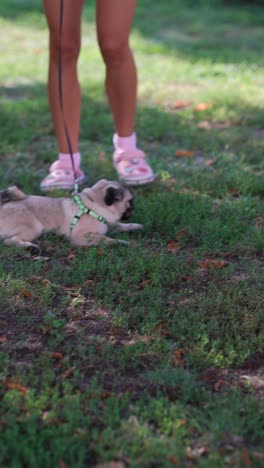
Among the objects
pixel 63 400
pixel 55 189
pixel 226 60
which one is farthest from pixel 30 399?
pixel 226 60

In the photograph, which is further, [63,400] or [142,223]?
[142,223]

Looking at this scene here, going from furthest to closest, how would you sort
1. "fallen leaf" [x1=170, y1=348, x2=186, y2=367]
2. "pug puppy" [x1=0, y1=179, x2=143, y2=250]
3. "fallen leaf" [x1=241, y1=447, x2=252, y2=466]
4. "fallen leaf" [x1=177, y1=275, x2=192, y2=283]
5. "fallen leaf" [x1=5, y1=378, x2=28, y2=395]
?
1. "pug puppy" [x1=0, y1=179, x2=143, y2=250]
2. "fallen leaf" [x1=177, y1=275, x2=192, y2=283]
3. "fallen leaf" [x1=170, y1=348, x2=186, y2=367]
4. "fallen leaf" [x1=5, y1=378, x2=28, y2=395]
5. "fallen leaf" [x1=241, y1=447, x2=252, y2=466]

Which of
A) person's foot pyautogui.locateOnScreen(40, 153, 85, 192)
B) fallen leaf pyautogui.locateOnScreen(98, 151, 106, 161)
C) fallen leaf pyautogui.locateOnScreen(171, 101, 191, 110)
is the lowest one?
fallen leaf pyautogui.locateOnScreen(171, 101, 191, 110)

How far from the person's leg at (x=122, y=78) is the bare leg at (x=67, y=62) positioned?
0.15 metres

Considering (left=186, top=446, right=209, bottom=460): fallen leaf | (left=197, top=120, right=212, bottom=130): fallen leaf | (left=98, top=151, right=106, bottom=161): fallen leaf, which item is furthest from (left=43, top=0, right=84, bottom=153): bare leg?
(left=186, top=446, right=209, bottom=460): fallen leaf

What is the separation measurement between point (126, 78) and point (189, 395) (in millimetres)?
2680

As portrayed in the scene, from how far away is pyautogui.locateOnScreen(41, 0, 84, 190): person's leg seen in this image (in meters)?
4.38

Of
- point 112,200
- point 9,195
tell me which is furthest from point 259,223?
point 9,195

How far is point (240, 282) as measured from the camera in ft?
11.7

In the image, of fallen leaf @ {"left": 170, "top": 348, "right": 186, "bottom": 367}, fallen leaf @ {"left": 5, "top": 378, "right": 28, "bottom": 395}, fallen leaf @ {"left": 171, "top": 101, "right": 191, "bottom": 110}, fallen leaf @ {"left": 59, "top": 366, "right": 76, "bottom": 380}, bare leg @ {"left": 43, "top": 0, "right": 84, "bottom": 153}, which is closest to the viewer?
fallen leaf @ {"left": 5, "top": 378, "right": 28, "bottom": 395}

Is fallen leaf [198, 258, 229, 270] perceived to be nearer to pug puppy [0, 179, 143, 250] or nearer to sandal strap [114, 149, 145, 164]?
pug puppy [0, 179, 143, 250]

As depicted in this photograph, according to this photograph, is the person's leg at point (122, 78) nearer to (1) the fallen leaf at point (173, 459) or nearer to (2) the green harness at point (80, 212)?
(2) the green harness at point (80, 212)

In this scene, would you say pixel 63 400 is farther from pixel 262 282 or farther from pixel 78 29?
pixel 78 29

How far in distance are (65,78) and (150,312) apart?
6.67 ft
